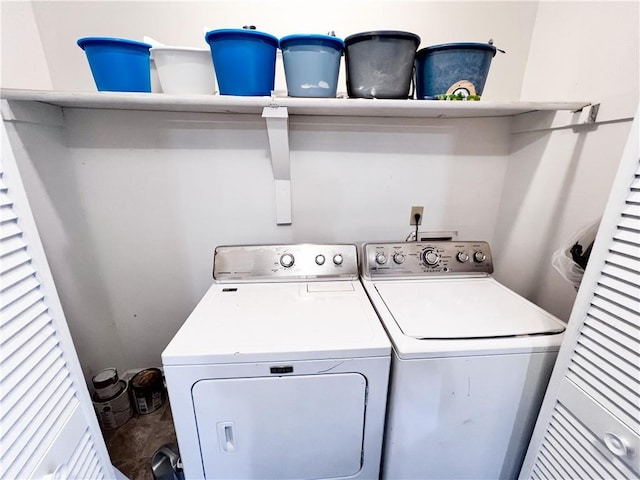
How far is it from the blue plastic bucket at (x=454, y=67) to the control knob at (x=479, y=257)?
764 mm

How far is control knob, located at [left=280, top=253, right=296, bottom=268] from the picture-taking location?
1.45 m

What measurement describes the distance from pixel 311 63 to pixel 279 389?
1.22 m

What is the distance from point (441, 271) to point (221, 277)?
1109mm

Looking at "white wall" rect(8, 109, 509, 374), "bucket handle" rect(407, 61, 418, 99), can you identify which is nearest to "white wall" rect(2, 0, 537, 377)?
"white wall" rect(8, 109, 509, 374)

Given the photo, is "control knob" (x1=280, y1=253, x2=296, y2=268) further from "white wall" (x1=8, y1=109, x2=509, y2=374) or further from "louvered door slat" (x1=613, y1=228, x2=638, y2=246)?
"louvered door slat" (x1=613, y1=228, x2=638, y2=246)

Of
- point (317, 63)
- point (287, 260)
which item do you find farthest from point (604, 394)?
point (317, 63)

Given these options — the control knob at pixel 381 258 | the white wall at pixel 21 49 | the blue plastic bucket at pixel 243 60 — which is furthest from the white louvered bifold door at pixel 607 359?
the white wall at pixel 21 49

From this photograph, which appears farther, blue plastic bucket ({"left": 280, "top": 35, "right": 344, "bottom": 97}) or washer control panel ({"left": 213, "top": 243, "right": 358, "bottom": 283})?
washer control panel ({"left": 213, "top": 243, "right": 358, "bottom": 283})

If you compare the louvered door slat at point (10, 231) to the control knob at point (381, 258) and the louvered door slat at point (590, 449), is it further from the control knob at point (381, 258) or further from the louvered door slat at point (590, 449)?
the louvered door slat at point (590, 449)

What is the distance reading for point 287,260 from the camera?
1452mm

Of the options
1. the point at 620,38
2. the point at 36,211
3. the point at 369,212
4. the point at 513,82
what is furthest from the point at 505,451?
the point at 36,211

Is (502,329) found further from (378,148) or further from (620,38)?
(620,38)

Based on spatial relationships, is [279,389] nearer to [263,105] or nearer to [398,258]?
[398,258]

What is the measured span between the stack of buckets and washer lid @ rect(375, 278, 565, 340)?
867mm
